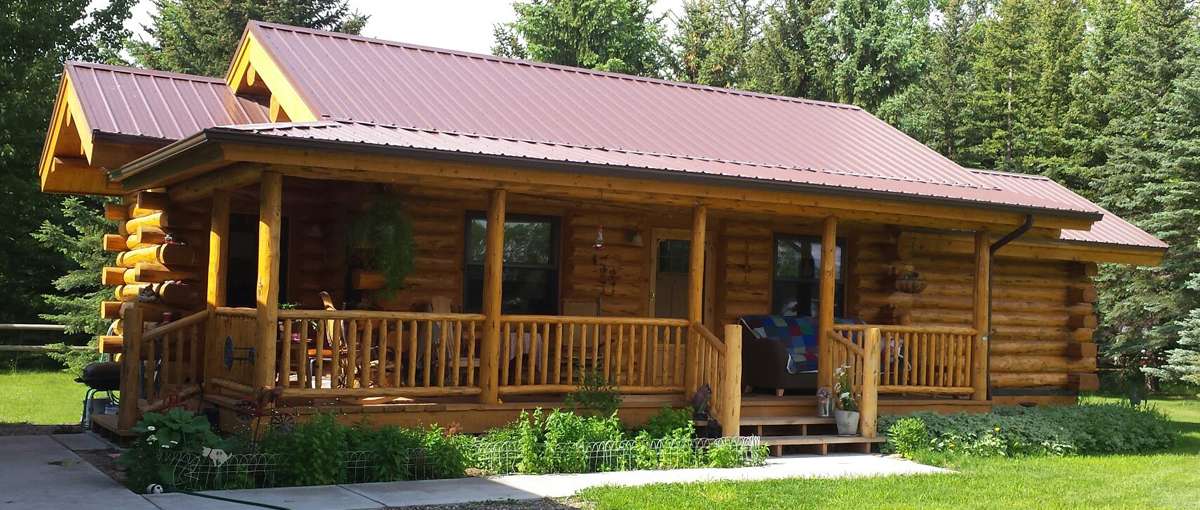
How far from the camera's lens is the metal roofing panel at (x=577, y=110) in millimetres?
13484

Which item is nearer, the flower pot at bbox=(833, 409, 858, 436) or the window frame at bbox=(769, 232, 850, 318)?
the flower pot at bbox=(833, 409, 858, 436)

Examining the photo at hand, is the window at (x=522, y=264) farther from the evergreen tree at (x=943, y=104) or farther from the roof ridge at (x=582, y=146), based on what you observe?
the evergreen tree at (x=943, y=104)

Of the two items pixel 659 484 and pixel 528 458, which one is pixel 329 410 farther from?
pixel 659 484

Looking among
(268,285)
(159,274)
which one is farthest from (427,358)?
(159,274)

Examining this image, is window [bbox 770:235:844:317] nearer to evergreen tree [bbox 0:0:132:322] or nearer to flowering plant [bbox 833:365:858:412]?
flowering plant [bbox 833:365:858:412]

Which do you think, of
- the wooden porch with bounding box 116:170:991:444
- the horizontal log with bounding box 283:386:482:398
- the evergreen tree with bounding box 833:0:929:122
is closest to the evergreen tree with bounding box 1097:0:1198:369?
the evergreen tree with bounding box 833:0:929:122

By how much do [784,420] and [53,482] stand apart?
727cm

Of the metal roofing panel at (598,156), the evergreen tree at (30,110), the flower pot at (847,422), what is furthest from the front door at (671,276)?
the evergreen tree at (30,110)

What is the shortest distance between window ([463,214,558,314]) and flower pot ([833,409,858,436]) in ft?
12.0

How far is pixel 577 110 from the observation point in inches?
596

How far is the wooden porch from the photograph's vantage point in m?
10.7

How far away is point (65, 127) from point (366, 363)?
21.6ft

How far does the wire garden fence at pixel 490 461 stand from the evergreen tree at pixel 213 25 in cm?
2355

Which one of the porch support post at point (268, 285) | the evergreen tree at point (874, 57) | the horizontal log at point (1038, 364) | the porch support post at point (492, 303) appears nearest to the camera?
the porch support post at point (268, 285)
